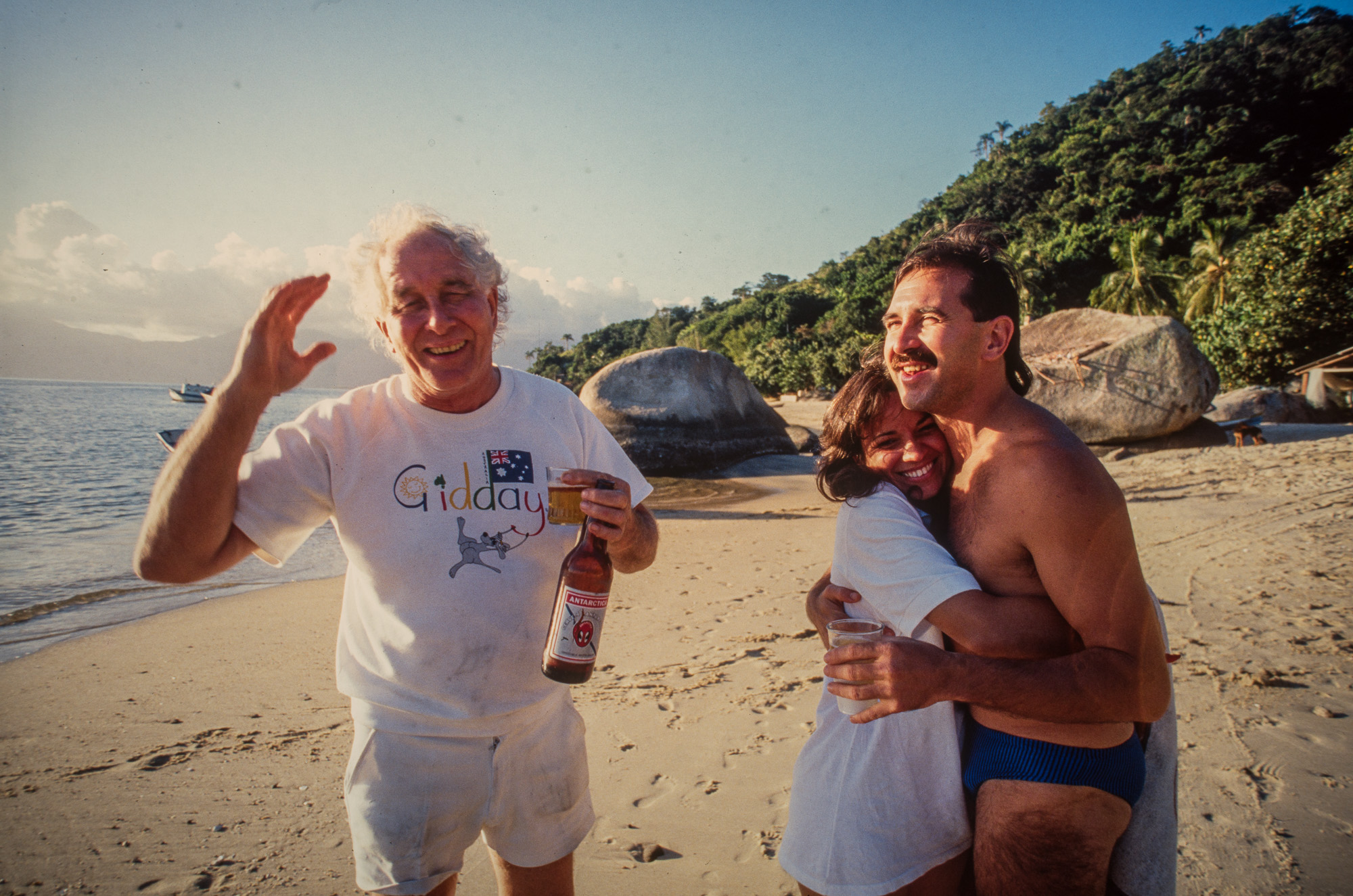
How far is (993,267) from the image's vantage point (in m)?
2.14

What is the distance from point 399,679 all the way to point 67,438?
122 feet

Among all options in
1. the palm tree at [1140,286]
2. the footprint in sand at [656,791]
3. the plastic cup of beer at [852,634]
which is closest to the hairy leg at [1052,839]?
the plastic cup of beer at [852,634]

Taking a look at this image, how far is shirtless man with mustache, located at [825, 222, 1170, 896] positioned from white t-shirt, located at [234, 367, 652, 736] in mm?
1000

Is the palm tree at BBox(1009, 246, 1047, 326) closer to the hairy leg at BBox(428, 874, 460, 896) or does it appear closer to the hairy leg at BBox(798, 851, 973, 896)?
the hairy leg at BBox(798, 851, 973, 896)

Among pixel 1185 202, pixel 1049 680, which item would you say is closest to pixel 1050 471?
pixel 1049 680

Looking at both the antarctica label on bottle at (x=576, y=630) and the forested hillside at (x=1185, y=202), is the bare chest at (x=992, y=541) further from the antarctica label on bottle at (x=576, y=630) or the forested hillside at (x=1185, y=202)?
the forested hillside at (x=1185, y=202)

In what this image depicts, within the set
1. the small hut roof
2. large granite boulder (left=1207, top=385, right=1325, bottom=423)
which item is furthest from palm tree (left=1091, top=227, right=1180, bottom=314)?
large granite boulder (left=1207, top=385, right=1325, bottom=423)

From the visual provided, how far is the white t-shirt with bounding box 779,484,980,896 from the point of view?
5.93 ft

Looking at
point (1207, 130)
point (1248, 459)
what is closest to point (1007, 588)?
point (1248, 459)

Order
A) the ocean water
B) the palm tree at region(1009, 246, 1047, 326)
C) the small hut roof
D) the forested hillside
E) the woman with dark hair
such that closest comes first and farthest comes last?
the woman with dark hair < the ocean water < the small hut roof < the forested hillside < the palm tree at region(1009, 246, 1047, 326)

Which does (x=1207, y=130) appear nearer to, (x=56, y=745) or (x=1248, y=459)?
(x=1248, y=459)

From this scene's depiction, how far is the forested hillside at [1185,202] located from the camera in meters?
20.9

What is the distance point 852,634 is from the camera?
182 centimetres

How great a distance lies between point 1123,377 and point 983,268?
12773 mm
